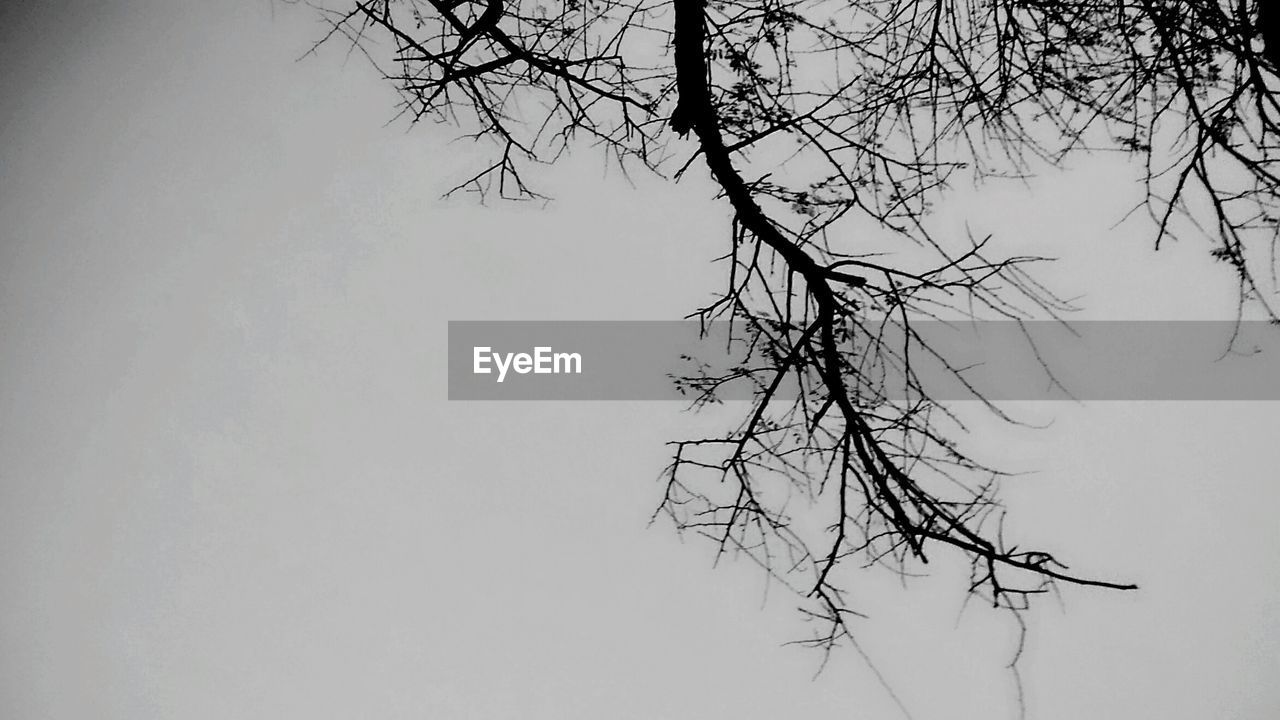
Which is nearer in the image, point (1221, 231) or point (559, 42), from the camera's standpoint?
point (1221, 231)

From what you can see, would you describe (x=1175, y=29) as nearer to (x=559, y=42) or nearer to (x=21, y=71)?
(x=559, y=42)

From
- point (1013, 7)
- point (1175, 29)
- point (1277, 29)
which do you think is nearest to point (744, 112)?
point (1013, 7)

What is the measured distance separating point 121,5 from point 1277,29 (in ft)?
18.6

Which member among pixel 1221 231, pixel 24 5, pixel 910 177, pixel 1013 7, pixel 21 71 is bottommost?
pixel 1221 231

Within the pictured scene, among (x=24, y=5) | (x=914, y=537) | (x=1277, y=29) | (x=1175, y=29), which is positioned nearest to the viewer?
(x=914, y=537)

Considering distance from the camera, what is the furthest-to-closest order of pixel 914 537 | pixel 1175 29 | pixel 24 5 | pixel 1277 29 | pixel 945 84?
pixel 24 5 < pixel 945 84 < pixel 1175 29 < pixel 1277 29 < pixel 914 537

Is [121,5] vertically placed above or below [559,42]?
above

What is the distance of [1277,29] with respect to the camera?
193 centimetres

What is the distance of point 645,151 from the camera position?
7.38 ft

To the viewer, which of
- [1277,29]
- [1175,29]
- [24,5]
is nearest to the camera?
[1277,29]

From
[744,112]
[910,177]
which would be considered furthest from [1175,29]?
[744,112]

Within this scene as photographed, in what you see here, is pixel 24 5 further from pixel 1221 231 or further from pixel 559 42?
pixel 1221 231

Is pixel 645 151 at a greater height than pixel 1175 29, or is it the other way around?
pixel 1175 29

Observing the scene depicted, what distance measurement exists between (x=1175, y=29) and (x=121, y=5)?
5467 millimetres
